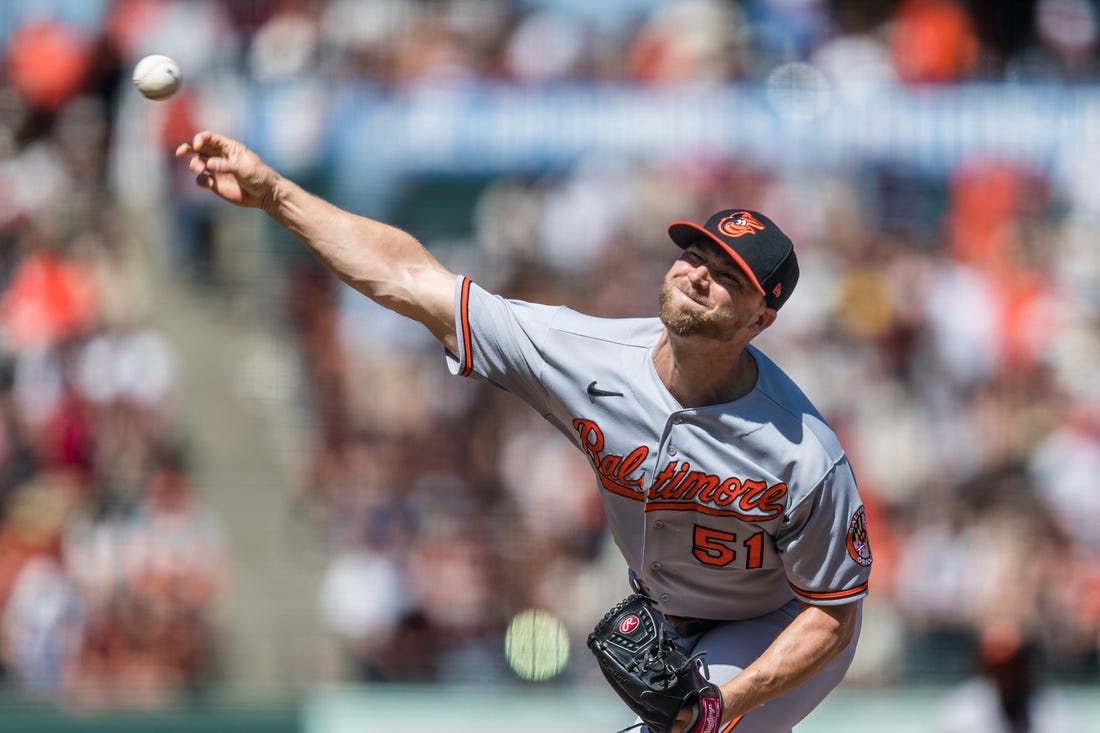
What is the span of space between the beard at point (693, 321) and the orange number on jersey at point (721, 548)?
2.02 ft

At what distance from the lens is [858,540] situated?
4676 millimetres

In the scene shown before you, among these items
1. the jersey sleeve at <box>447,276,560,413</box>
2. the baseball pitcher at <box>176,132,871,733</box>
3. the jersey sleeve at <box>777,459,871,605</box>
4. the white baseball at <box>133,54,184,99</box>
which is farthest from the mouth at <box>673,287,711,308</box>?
the white baseball at <box>133,54,184,99</box>

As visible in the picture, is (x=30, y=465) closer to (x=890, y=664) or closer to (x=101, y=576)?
(x=101, y=576)

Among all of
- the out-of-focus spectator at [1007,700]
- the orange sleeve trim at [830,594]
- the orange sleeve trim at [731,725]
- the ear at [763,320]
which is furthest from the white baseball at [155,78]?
the out-of-focus spectator at [1007,700]

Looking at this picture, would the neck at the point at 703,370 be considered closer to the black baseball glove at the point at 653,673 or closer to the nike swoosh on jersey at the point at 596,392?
the nike swoosh on jersey at the point at 596,392

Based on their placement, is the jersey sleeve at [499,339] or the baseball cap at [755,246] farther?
the jersey sleeve at [499,339]

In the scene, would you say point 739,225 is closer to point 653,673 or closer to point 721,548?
point 721,548

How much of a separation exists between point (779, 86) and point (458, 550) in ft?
13.8

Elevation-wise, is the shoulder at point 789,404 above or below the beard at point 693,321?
below

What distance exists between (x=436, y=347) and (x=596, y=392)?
19.5 feet

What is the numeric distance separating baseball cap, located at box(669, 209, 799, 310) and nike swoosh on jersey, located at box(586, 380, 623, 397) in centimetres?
49

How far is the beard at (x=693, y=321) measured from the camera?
4449 mm

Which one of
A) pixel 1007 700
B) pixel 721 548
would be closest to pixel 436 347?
pixel 1007 700

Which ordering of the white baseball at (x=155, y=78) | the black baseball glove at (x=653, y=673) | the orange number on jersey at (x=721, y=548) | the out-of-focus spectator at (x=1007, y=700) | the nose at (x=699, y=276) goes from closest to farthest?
the black baseball glove at (x=653, y=673) → the nose at (x=699, y=276) → the orange number on jersey at (x=721, y=548) → the white baseball at (x=155, y=78) → the out-of-focus spectator at (x=1007, y=700)
